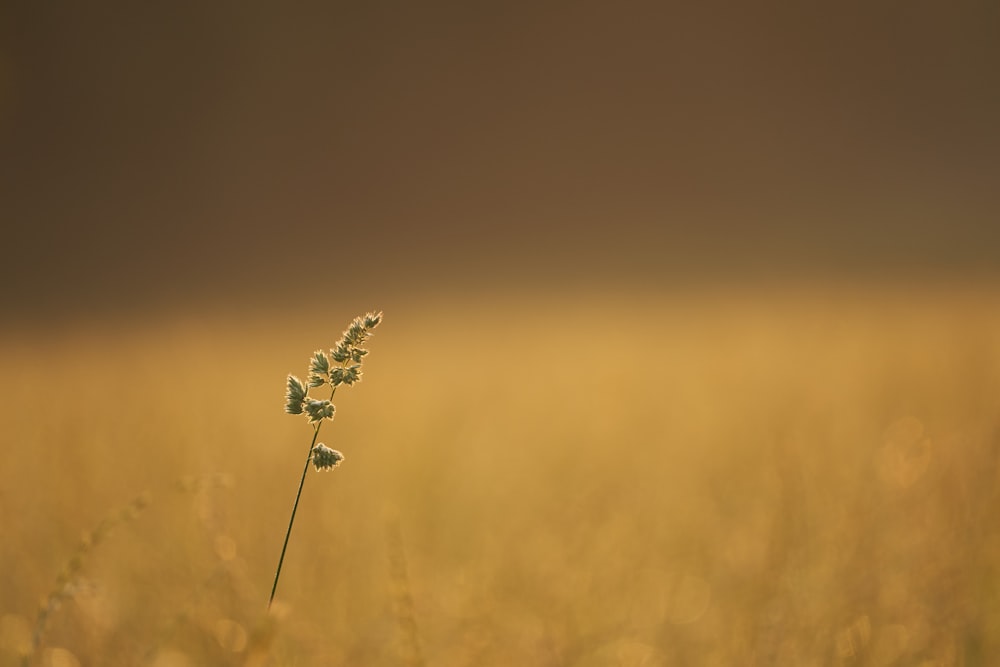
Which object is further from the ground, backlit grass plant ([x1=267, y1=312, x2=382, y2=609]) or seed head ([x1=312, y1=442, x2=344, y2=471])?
backlit grass plant ([x1=267, y1=312, x2=382, y2=609])

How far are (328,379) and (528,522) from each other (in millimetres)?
1244

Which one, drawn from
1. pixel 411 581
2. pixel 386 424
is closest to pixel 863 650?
pixel 411 581

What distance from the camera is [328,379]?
17.9 inches

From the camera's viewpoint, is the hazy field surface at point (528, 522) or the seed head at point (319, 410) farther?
the hazy field surface at point (528, 522)

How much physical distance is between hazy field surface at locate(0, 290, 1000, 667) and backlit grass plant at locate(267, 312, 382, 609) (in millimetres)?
92

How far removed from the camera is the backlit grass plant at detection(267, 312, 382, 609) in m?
0.42

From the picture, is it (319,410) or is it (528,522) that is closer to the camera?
(319,410)

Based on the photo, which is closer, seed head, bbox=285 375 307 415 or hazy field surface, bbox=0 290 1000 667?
seed head, bbox=285 375 307 415

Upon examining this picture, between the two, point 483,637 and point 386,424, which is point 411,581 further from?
point 386,424

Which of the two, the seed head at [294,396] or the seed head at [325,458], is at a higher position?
the seed head at [294,396]

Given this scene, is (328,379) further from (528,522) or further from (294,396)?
(528,522)

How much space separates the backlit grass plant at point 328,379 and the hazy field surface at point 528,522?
0.09 m

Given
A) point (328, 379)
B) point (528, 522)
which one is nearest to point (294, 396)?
point (328, 379)

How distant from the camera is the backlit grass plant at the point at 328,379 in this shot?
0.42 meters
